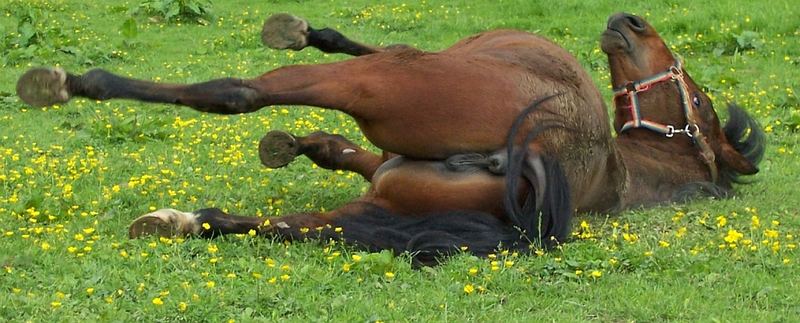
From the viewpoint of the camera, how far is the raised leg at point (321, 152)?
24.8 feet

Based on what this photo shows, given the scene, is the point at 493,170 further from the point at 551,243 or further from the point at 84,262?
the point at 84,262

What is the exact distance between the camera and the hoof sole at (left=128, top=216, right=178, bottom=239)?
6.11 meters

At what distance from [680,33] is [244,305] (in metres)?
10.5

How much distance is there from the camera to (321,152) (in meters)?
7.93

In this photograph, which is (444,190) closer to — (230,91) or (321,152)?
(230,91)

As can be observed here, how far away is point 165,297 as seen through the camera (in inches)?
203

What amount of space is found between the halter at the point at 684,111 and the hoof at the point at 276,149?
2.10 m

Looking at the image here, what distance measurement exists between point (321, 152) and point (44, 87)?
245cm

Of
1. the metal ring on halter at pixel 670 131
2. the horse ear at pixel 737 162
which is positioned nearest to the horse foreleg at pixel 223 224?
the metal ring on halter at pixel 670 131

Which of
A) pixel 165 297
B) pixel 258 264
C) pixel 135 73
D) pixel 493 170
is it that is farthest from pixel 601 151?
pixel 135 73

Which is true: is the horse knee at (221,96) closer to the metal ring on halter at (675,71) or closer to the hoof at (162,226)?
the hoof at (162,226)

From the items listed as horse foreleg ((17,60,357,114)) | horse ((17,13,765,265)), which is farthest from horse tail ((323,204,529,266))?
horse foreleg ((17,60,357,114))

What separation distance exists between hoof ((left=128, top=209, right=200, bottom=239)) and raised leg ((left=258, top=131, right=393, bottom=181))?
4.65ft

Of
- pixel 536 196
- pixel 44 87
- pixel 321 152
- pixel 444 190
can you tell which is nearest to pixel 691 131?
pixel 536 196
